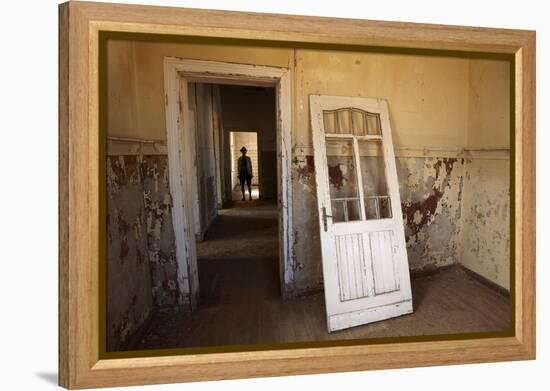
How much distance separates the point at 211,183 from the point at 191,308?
8.61 feet

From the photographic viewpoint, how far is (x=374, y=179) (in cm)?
213

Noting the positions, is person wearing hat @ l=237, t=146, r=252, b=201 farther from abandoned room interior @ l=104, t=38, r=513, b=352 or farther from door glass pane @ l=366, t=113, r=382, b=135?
door glass pane @ l=366, t=113, r=382, b=135

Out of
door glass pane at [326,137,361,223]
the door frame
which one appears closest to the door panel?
door glass pane at [326,137,361,223]

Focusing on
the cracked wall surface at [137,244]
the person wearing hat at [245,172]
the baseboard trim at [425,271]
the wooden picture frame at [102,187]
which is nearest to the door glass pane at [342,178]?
the baseboard trim at [425,271]

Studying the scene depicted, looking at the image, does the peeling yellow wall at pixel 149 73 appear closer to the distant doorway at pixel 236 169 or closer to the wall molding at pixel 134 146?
the wall molding at pixel 134 146

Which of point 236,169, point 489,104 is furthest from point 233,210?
point 489,104

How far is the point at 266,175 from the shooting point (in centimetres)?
723

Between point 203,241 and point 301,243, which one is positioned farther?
point 203,241

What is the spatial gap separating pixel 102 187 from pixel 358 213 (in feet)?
4.67

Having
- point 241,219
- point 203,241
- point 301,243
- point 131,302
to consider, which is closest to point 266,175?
point 241,219

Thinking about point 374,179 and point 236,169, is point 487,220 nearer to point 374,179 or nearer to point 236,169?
point 374,179

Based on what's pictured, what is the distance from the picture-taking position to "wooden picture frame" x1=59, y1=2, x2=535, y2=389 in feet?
4.17

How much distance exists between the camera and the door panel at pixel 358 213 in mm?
1948

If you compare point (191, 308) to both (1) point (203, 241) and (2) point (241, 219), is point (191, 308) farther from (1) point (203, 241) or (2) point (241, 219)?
(2) point (241, 219)
